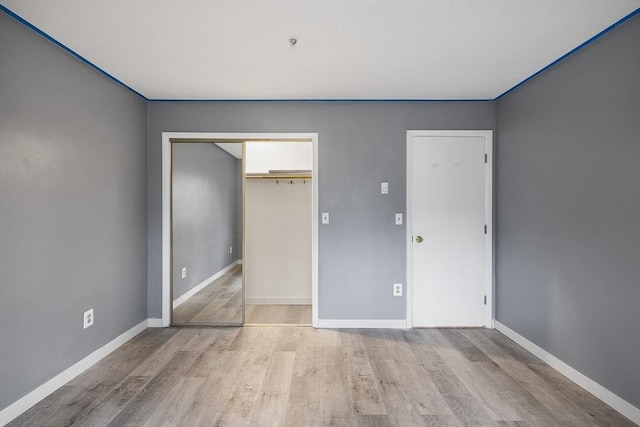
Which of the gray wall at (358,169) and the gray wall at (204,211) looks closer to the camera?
the gray wall at (358,169)

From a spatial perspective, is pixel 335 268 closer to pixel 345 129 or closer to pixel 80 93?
pixel 345 129

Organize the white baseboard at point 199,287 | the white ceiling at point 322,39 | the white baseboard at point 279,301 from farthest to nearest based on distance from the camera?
the white baseboard at point 279,301 → the white baseboard at point 199,287 → the white ceiling at point 322,39

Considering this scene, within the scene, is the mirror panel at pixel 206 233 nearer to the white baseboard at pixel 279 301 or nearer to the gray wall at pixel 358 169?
the white baseboard at pixel 279 301

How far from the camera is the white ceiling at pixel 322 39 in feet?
6.05

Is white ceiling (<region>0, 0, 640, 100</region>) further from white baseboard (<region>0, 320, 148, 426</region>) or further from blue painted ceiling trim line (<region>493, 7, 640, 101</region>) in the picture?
white baseboard (<region>0, 320, 148, 426</region>)

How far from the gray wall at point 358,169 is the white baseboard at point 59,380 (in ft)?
6.05

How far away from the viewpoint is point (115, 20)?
1.96 meters

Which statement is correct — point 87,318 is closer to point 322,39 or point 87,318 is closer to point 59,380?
point 59,380

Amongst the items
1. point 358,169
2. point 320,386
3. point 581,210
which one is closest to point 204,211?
point 358,169

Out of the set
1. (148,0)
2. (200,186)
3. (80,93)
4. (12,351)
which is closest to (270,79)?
(148,0)

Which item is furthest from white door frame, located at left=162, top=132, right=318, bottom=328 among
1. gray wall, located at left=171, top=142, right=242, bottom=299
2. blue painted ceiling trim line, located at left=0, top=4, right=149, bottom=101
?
blue painted ceiling trim line, located at left=0, top=4, right=149, bottom=101

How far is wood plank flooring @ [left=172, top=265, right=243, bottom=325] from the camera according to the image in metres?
3.52

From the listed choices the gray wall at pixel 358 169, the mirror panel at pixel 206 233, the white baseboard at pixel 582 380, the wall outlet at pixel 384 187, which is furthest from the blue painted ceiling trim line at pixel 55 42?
the white baseboard at pixel 582 380

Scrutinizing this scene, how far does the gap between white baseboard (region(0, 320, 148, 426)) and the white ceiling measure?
2.24m
